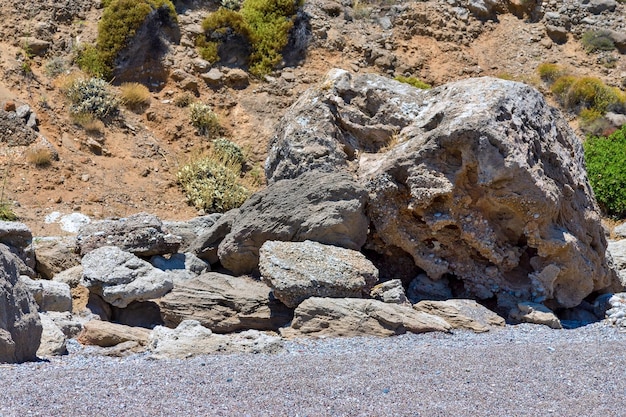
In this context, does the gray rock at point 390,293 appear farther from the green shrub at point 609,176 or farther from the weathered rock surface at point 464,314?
the green shrub at point 609,176

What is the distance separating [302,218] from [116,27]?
11.9m

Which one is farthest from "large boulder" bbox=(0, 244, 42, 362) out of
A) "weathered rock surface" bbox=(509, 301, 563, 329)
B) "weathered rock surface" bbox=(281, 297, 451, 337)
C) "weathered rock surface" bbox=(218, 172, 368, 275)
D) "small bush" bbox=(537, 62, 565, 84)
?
"small bush" bbox=(537, 62, 565, 84)

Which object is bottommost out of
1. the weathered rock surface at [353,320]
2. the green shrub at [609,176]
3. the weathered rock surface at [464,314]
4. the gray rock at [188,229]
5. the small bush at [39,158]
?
the green shrub at [609,176]

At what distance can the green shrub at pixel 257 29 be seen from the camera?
20.5 meters

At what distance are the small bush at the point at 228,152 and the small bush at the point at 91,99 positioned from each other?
2.58 meters

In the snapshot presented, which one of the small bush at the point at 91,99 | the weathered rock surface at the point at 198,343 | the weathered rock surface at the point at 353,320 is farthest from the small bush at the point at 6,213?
the weathered rock surface at the point at 353,320

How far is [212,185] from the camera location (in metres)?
15.9

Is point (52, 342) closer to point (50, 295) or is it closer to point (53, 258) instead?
point (50, 295)

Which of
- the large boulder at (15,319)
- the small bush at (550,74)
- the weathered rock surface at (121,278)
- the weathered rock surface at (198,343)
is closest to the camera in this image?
the large boulder at (15,319)

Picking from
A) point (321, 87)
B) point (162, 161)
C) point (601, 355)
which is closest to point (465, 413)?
point (601, 355)

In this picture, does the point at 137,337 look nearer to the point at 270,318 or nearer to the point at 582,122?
the point at 270,318

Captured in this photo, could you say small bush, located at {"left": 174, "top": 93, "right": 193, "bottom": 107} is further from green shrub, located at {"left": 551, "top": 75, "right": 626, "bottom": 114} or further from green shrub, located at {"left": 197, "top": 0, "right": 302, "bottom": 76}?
green shrub, located at {"left": 551, "top": 75, "right": 626, "bottom": 114}

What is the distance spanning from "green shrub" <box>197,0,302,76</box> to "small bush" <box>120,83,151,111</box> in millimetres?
2334

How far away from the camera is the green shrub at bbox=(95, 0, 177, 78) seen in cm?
1909
